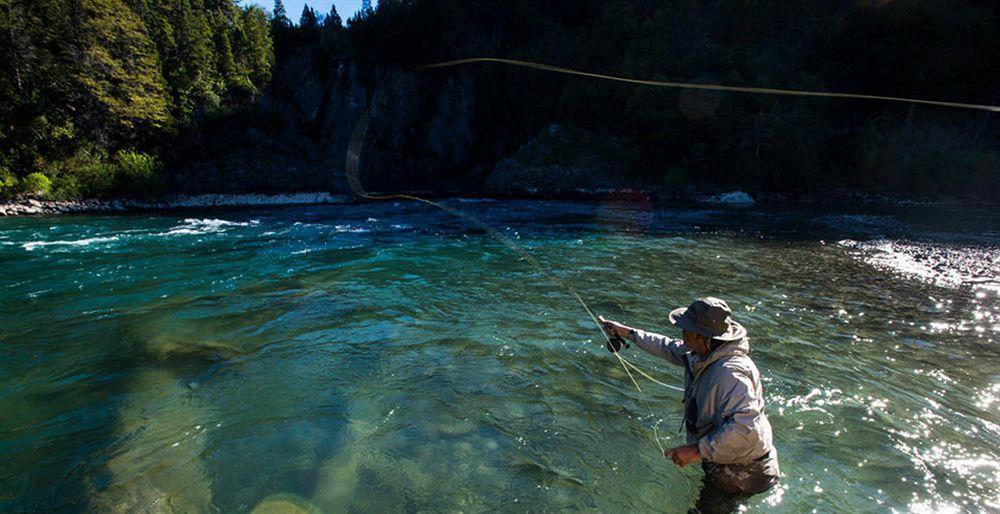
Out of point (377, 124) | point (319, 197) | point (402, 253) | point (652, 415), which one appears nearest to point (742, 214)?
point (402, 253)

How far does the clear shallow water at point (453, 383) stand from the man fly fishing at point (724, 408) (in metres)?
0.76

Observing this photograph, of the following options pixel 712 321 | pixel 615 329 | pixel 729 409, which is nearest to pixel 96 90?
pixel 615 329

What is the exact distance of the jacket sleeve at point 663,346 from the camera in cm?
358

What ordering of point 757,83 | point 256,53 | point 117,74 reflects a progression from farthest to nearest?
point 256,53 < point 757,83 < point 117,74

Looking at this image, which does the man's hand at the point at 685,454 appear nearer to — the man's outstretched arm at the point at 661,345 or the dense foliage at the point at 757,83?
the man's outstretched arm at the point at 661,345

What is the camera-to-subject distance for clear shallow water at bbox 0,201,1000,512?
3.57 meters

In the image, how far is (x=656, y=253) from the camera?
13.4m

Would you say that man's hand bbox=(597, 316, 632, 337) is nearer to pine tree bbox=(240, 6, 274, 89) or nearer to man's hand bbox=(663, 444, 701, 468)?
man's hand bbox=(663, 444, 701, 468)

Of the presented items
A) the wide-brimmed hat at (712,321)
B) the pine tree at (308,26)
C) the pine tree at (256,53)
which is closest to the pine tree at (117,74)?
the pine tree at (256,53)

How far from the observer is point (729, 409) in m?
2.62

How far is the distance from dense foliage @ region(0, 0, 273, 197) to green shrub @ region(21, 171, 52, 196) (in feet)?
0.25

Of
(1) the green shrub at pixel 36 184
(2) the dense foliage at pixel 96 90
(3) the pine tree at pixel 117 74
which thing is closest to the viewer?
(1) the green shrub at pixel 36 184

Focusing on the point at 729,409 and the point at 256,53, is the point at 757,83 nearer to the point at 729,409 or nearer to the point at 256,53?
the point at 729,409

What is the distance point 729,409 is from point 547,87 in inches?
2143
